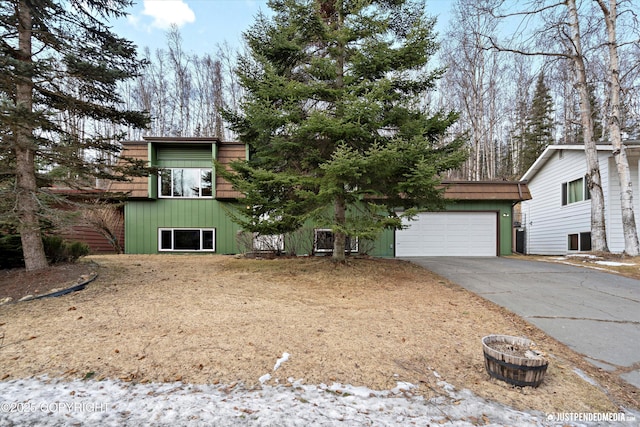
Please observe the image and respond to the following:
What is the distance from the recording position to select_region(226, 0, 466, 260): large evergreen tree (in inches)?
243

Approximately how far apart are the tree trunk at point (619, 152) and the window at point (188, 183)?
14.0m

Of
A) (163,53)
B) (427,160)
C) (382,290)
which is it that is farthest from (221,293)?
(163,53)

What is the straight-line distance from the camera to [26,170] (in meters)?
5.59

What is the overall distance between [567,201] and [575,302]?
35.3ft

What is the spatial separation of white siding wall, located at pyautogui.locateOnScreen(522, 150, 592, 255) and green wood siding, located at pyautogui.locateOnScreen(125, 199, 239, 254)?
13732 mm

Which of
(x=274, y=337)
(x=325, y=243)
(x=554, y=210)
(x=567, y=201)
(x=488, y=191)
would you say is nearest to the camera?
(x=274, y=337)

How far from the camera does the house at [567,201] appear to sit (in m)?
11.3

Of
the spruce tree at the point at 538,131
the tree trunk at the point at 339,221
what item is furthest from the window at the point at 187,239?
the spruce tree at the point at 538,131

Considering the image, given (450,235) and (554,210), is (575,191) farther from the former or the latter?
(450,235)

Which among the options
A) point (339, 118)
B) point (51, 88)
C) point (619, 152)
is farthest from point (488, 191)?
point (51, 88)

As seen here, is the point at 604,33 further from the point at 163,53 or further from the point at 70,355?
the point at 163,53

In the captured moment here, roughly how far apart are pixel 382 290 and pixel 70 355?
15.1 ft

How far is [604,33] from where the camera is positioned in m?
11.1

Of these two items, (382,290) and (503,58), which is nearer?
(382,290)
